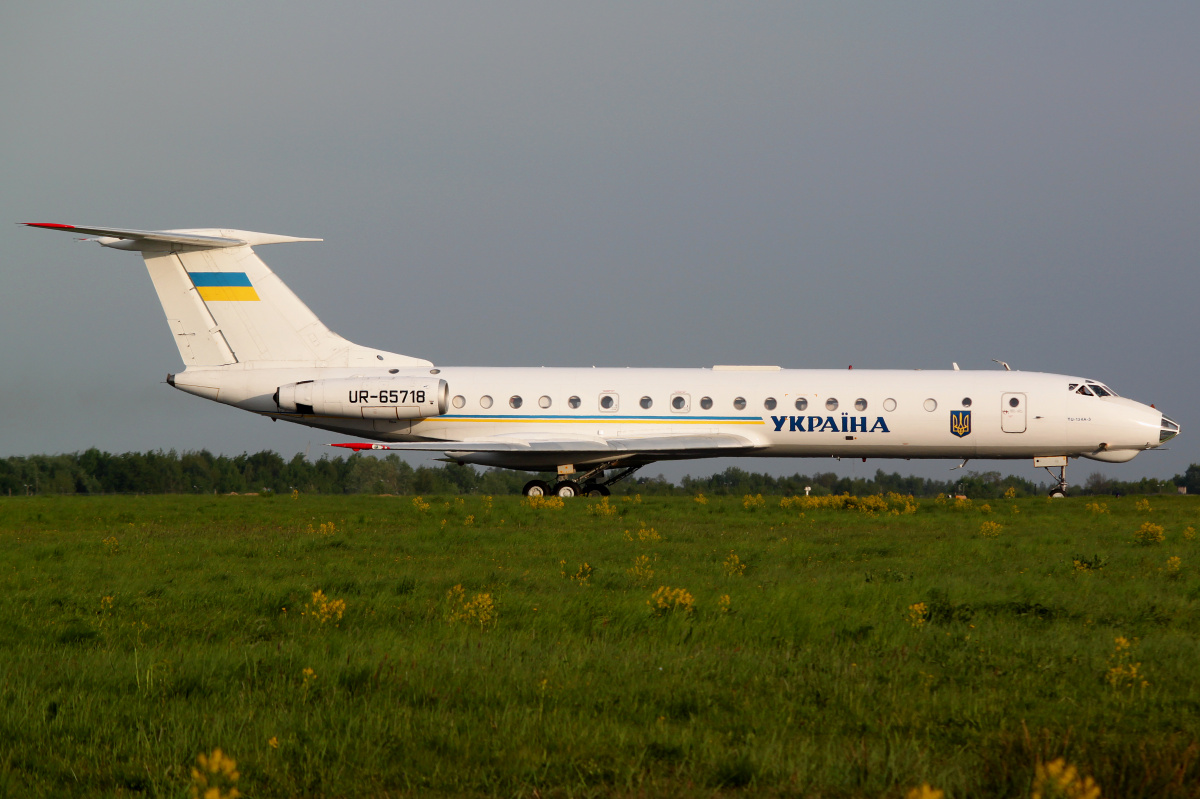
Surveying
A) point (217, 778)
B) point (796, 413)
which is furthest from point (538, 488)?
point (217, 778)

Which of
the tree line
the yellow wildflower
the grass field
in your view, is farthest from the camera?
the tree line

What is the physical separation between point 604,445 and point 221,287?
37.5ft

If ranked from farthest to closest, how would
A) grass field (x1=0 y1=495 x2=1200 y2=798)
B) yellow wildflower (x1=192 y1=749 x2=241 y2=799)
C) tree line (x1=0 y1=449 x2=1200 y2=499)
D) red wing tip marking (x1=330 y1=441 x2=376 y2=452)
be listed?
tree line (x1=0 y1=449 x2=1200 y2=499) → red wing tip marking (x1=330 y1=441 x2=376 y2=452) → grass field (x1=0 y1=495 x2=1200 y2=798) → yellow wildflower (x1=192 y1=749 x2=241 y2=799)

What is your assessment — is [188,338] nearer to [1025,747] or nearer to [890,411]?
[890,411]

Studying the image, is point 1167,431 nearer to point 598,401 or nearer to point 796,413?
point 796,413

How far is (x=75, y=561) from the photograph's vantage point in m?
12.3

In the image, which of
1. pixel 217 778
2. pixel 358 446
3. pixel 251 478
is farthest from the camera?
pixel 251 478

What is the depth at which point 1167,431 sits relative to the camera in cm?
2778

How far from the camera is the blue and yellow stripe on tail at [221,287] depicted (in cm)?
2794

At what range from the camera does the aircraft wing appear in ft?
85.7

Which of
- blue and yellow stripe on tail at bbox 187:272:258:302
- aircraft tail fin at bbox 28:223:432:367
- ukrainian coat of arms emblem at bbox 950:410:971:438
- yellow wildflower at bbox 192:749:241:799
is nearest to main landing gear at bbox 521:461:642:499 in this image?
aircraft tail fin at bbox 28:223:432:367

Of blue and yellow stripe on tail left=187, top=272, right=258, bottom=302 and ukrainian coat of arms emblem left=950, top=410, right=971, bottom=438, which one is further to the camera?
blue and yellow stripe on tail left=187, top=272, right=258, bottom=302

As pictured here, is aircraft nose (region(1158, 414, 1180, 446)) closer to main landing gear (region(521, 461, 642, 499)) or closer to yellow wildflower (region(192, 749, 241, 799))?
main landing gear (region(521, 461, 642, 499))

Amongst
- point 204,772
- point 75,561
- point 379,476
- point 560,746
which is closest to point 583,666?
point 560,746
